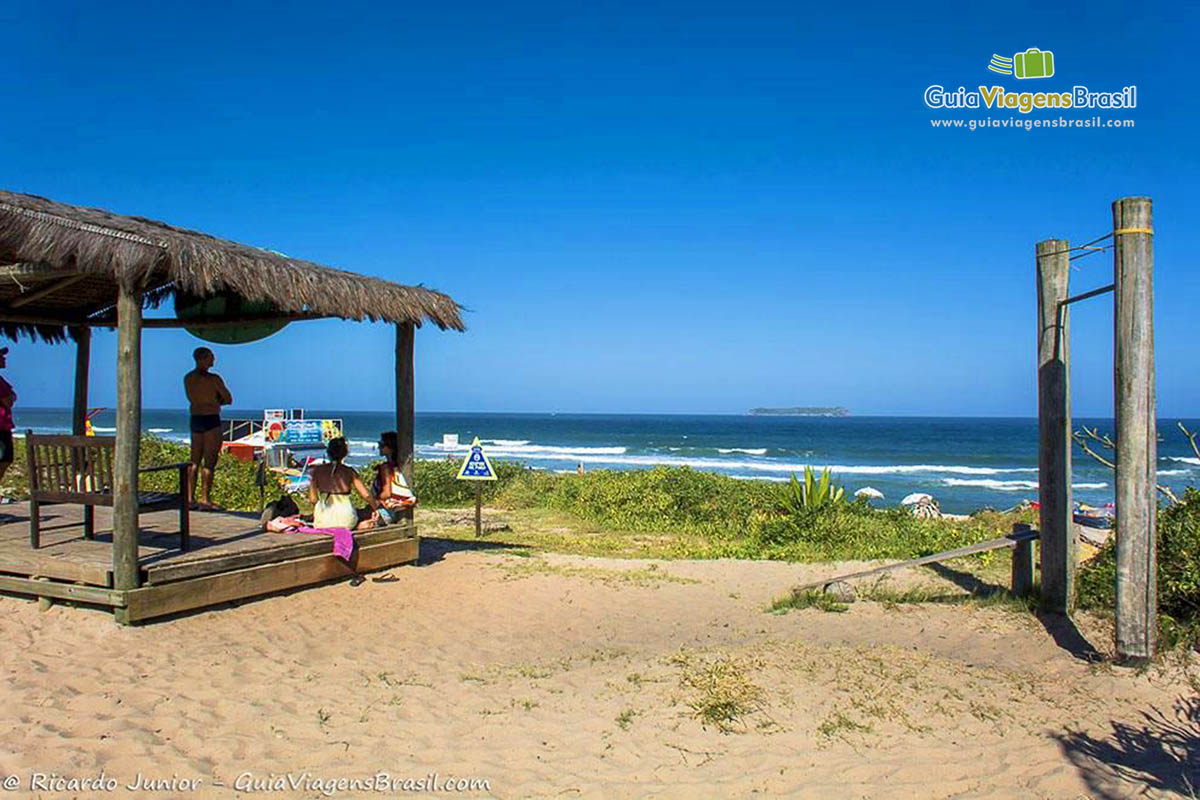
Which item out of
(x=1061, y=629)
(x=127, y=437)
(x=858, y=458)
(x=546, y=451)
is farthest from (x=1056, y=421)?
(x=546, y=451)

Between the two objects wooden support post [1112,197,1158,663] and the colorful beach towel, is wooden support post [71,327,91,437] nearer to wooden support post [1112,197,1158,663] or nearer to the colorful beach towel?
the colorful beach towel

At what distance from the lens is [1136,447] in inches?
206

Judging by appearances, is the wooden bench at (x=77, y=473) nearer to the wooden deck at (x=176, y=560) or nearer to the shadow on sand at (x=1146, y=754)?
the wooden deck at (x=176, y=560)

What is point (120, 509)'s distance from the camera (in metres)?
5.71

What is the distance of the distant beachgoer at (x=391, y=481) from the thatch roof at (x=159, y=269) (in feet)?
4.20

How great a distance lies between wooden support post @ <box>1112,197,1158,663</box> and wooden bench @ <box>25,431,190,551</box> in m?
6.39

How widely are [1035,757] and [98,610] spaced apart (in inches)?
228

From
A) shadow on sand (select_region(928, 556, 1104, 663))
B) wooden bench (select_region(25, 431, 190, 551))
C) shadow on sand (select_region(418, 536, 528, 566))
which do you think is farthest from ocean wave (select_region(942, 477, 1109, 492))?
wooden bench (select_region(25, 431, 190, 551))

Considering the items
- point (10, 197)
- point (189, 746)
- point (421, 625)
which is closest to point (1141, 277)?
point (421, 625)

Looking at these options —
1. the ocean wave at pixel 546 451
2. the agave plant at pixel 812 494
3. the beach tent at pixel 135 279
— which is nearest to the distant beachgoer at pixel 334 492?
the beach tent at pixel 135 279

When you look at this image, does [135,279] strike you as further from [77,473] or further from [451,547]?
[451,547]

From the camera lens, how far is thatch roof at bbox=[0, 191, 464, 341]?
5570mm

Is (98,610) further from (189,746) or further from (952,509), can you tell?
(952,509)

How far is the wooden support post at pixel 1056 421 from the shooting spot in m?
6.43
